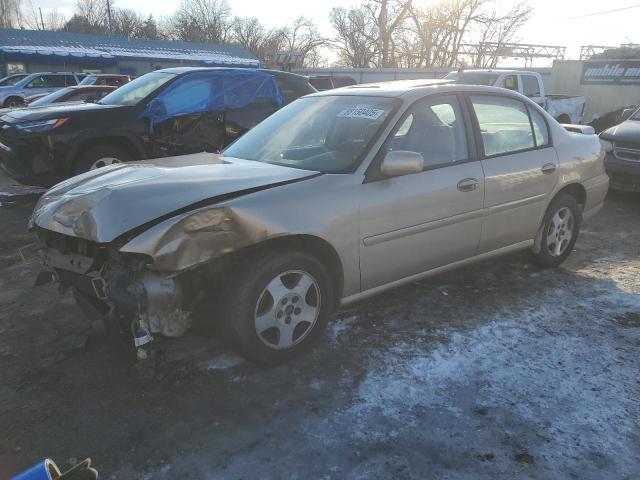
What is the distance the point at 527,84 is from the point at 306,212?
1143 cm

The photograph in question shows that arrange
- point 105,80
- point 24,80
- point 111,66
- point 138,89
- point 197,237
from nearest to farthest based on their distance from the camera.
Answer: point 197,237 → point 138,89 → point 105,80 → point 24,80 → point 111,66

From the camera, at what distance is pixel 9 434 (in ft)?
8.36

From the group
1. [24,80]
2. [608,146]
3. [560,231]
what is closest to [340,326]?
[560,231]

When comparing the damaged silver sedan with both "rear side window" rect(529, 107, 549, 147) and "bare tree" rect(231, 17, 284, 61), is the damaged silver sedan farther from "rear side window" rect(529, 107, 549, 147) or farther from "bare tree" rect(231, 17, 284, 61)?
"bare tree" rect(231, 17, 284, 61)

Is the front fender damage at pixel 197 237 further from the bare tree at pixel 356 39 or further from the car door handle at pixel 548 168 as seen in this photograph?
the bare tree at pixel 356 39

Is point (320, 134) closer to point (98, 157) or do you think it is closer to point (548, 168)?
point (548, 168)

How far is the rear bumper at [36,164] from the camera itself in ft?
20.1

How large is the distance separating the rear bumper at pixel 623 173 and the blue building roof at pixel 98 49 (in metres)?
28.0

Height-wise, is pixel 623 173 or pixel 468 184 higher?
pixel 468 184

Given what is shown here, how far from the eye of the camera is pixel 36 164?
6.17 metres

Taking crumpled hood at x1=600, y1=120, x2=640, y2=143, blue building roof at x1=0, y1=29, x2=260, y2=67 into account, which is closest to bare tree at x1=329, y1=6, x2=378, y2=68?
blue building roof at x1=0, y1=29, x2=260, y2=67

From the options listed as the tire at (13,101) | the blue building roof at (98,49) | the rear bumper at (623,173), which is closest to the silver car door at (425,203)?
the rear bumper at (623,173)

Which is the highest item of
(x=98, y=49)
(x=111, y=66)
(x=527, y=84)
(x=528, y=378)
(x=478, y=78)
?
(x=98, y=49)

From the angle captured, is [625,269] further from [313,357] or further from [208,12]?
[208,12]
